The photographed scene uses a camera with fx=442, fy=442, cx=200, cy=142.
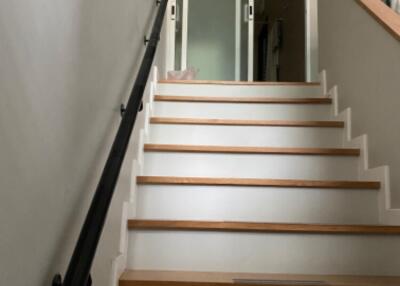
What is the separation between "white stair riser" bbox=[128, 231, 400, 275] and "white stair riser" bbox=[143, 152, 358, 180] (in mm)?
516

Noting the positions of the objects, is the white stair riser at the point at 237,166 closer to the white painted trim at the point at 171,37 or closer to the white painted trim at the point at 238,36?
the white painted trim at the point at 171,37

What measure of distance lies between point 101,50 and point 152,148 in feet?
3.35

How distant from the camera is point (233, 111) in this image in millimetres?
2771

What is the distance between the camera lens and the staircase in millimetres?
1689

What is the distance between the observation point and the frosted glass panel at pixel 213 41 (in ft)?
16.3

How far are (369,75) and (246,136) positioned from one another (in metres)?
→ 0.72

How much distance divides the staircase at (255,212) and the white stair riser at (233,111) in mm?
273

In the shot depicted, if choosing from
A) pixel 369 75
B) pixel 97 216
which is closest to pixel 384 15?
pixel 369 75

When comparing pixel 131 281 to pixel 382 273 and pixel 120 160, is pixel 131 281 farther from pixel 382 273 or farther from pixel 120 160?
pixel 382 273

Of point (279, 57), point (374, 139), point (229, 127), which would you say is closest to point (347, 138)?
point (374, 139)

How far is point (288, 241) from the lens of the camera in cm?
171

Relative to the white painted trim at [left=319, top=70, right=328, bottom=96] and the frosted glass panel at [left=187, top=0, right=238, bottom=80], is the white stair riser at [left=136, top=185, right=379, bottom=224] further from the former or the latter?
the frosted glass panel at [left=187, top=0, right=238, bottom=80]

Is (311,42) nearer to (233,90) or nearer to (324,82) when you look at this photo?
Answer: (324,82)

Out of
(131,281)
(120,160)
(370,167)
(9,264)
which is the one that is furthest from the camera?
(370,167)
